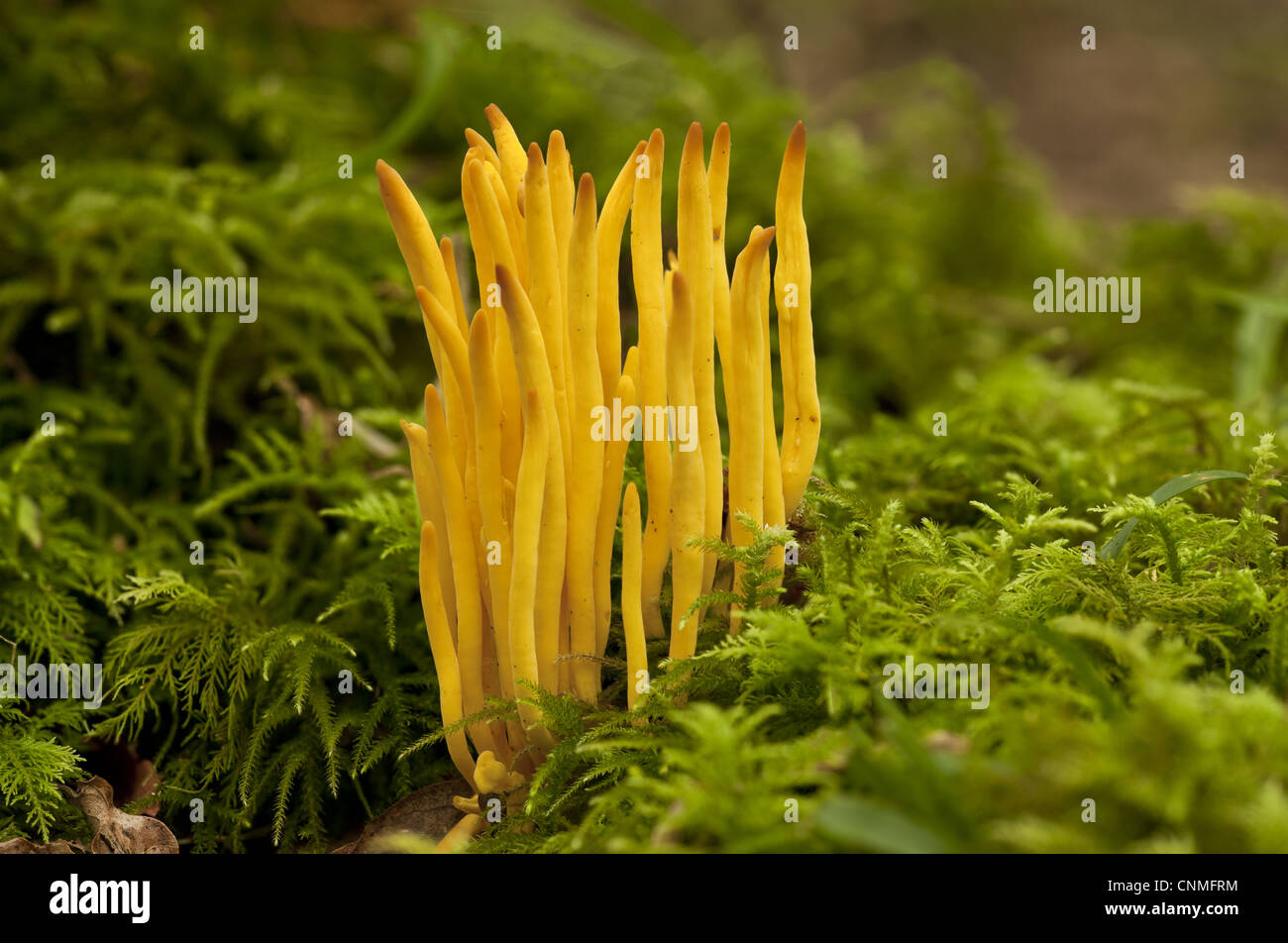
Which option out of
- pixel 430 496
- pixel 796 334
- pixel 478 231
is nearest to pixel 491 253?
pixel 478 231

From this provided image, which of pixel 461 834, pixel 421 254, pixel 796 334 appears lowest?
pixel 461 834

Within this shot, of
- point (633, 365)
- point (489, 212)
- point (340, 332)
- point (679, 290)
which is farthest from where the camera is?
point (340, 332)

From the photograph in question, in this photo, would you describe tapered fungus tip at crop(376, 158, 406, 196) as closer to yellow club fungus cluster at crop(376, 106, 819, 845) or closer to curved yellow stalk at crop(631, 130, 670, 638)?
yellow club fungus cluster at crop(376, 106, 819, 845)

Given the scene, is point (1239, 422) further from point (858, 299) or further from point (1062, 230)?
point (1062, 230)

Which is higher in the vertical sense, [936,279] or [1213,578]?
[936,279]

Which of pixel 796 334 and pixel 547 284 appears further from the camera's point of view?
pixel 796 334

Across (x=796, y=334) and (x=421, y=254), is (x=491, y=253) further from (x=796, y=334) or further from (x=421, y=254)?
(x=796, y=334)
